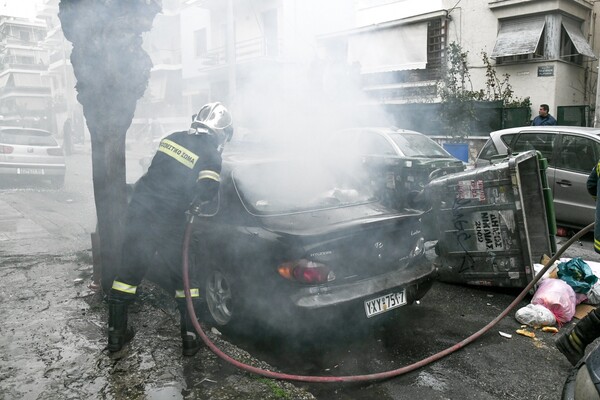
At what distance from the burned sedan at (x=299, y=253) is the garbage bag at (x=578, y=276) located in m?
1.51

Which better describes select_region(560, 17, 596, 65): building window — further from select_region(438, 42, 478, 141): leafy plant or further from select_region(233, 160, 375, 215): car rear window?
select_region(233, 160, 375, 215): car rear window

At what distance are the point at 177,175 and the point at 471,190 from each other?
2708 mm

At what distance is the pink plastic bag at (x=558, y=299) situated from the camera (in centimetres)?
398

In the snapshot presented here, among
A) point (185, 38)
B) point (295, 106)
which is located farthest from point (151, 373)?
point (185, 38)

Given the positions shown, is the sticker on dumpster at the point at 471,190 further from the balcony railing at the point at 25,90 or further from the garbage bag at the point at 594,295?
the balcony railing at the point at 25,90

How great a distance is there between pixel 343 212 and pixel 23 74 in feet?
130

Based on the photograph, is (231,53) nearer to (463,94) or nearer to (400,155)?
(400,155)

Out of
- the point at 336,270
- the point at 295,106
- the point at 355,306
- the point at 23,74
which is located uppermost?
the point at 23,74

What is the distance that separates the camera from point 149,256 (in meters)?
3.40

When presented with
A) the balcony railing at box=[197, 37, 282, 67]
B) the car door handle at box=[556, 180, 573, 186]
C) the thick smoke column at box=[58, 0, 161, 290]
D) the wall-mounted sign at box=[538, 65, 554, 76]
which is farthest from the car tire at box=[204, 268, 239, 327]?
the wall-mounted sign at box=[538, 65, 554, 76]

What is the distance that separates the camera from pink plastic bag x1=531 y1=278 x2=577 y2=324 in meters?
3.98

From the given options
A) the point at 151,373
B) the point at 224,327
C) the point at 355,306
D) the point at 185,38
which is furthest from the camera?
the point at 185,38

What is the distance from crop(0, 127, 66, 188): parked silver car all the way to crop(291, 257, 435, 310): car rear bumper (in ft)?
32.9

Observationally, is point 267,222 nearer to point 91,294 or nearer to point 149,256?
point 149,256
